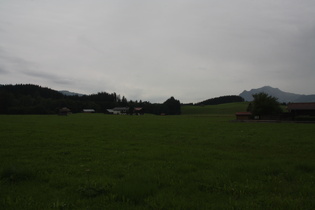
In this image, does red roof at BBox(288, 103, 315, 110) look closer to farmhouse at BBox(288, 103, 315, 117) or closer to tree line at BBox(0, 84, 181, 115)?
farmhouse at BBox(288, 103, 315, 117)

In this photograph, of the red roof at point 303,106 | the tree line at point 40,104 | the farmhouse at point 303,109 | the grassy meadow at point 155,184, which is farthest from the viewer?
the tree line at point 40,104

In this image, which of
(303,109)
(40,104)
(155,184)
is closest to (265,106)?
(303,109)

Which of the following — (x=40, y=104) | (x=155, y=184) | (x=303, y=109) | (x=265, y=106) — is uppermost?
(x=40, y=104)

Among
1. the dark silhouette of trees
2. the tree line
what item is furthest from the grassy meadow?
the tree line

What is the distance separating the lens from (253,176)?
7.96m

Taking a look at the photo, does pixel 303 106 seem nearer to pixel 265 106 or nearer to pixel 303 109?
pixel 303 109

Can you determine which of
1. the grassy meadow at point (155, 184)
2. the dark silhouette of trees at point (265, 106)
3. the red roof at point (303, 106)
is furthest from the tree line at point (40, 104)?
the grassy meadow at point (155, 184)

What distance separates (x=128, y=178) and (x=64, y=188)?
6.77 feet

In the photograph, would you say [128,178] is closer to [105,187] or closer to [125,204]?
[105,187]

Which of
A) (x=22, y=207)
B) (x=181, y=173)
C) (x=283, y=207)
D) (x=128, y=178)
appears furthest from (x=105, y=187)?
(x=283, y=207)

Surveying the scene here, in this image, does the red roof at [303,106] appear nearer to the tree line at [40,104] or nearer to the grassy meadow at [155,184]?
the grassy meadow at [155,184]

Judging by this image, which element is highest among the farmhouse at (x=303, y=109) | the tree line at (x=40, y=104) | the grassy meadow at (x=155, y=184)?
the tree line at (x=40, y=104)

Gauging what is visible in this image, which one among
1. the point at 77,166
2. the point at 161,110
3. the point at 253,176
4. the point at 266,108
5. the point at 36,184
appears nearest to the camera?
the point at 36,184

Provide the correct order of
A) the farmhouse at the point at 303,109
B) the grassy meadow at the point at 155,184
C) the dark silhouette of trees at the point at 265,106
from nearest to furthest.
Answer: the grassy meadow at the point at 155,184 → the farmhouse at the point at 303,109 → the dark silhouette of trees at the point at 265,106
